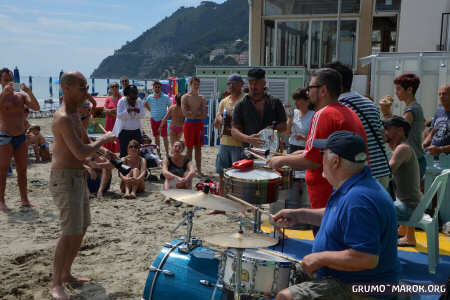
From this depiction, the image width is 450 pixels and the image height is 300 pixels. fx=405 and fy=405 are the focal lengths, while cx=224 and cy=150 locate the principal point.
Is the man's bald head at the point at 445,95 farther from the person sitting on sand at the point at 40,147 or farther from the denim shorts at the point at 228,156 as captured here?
the person sitting on sand at the point at 40,147

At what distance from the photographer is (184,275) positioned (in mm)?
2824

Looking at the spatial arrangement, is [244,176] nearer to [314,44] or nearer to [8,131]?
[8,131]

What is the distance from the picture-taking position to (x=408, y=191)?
161 inches

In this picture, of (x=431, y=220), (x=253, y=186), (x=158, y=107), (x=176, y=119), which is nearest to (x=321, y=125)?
(x=253, y=186)

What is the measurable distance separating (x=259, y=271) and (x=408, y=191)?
7.62ft

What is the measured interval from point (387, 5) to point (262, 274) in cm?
1472

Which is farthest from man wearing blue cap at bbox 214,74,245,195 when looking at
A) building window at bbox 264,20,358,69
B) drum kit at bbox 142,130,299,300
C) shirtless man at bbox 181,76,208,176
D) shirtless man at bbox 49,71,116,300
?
building window at bbox 264,20,358,69

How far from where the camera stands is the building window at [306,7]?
15.0 metres

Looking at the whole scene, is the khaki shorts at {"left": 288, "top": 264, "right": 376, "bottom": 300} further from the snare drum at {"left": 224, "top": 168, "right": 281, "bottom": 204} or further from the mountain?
the mountain

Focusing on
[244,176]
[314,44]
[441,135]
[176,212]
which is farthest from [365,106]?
[314,44]

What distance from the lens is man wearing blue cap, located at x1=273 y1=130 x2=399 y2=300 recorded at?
1912 mm

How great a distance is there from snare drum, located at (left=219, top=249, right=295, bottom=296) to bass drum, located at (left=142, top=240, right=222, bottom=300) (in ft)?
0.77

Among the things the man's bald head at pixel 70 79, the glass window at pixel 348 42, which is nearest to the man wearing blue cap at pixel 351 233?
the man's bald head at pixel 70 79

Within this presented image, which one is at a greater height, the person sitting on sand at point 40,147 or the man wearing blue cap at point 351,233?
the man wearing blue cap at point 351,233
